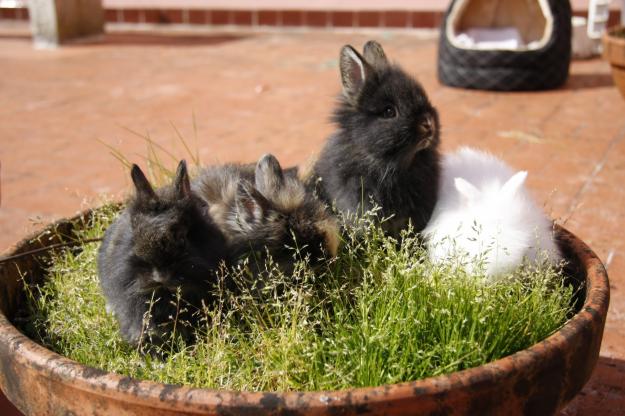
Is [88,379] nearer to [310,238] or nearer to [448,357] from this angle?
[310,238]

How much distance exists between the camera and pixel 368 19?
962cm

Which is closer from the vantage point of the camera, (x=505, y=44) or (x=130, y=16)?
(x=505, y=44)

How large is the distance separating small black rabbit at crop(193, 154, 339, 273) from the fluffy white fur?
34 centimetres

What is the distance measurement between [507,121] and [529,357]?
14.2 ft

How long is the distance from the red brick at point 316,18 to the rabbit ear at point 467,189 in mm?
8152

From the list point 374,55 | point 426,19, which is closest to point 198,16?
point 426,19

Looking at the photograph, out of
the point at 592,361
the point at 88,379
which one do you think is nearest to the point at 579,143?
the point at 592,361

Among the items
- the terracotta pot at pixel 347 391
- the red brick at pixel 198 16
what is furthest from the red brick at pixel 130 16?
the terracotta pot at pixel 347 391

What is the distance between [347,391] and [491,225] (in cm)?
87

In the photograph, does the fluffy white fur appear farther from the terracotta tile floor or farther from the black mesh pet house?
the black mesh pet house

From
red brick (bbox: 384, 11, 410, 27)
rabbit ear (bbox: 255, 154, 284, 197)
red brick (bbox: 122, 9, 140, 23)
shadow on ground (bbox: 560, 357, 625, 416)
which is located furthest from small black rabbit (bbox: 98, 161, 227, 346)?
red brick (bbox: 122, 9, 140, 23)

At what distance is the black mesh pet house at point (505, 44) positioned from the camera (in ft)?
20.5

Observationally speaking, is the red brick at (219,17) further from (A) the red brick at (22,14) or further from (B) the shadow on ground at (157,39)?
(A) the red brick at (22,14)

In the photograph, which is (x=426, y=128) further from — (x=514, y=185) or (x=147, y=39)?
(x=147, y=39)
